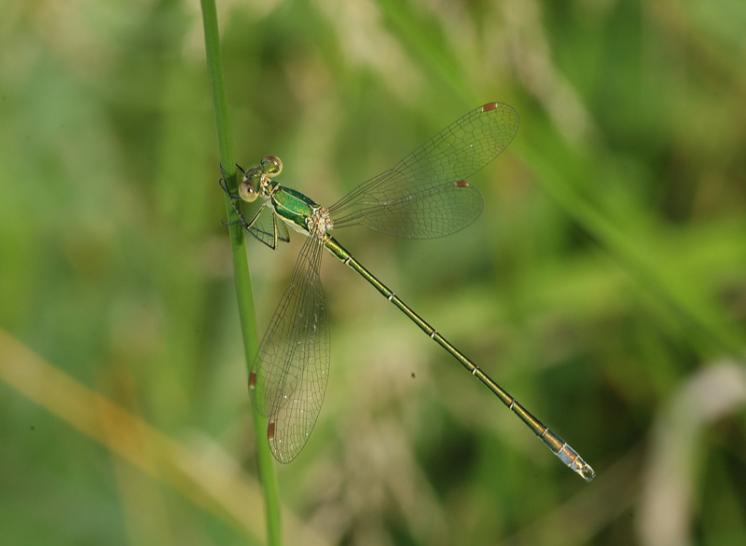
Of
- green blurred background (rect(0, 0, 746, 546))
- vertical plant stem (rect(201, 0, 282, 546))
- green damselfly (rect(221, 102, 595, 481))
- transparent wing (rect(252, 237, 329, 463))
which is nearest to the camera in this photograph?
vertical plant stem (rect(201, 0, 282, 546))

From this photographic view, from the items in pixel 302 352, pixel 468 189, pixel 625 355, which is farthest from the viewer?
pixel 625 355

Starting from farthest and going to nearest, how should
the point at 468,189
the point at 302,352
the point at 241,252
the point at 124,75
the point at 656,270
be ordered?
the point at 124,75 → the point at 468,189 → the point at 656,270 → the point at 302,352 → the point at 241,252

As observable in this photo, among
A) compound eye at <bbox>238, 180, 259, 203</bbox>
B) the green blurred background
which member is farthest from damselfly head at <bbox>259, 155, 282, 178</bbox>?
the green blurred background

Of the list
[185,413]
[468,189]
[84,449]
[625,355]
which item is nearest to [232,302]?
[185,413]

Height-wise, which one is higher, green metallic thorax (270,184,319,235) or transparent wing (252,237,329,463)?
green metallic thorax (270,184,319,235)

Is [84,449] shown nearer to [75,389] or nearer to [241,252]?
[75,389]

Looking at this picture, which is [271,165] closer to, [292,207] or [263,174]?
[263,174]

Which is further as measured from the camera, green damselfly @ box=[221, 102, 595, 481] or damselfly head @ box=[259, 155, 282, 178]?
damselfly head @ box=[259, 155, 282, 178]

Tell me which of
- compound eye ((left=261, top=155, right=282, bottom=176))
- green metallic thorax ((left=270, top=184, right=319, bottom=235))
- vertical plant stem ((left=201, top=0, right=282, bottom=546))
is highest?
green metallic thorax ((left=270, top=184, right=319, bottom=235))

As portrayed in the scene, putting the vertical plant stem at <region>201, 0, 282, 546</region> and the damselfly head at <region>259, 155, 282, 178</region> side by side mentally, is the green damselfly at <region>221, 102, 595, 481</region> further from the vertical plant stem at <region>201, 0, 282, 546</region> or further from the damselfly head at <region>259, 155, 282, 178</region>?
the vertical plant stem at <region>201, 0, 282, 546</region>
